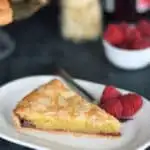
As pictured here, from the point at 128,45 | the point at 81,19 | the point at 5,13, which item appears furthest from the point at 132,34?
the point at 5,13

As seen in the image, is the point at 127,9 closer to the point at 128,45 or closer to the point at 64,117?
the point at 128,45

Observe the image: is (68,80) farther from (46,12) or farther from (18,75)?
(46,12)

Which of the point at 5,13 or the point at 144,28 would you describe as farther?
the point at 144,28

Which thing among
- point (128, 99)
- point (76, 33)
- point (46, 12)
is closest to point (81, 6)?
point (76, 33)

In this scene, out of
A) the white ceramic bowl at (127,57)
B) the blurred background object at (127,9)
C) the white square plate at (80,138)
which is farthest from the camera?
the blurred background object at (127,9)

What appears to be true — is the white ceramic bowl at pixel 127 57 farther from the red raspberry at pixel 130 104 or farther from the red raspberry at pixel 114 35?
the red raspberry at pixel 130 104

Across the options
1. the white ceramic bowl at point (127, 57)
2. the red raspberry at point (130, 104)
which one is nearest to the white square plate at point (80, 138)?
the red raspberry at point (130, 104)

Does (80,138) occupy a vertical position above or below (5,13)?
below
